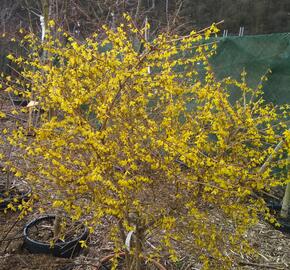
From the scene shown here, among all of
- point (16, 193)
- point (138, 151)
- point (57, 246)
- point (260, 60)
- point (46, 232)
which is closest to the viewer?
point (138, 151)

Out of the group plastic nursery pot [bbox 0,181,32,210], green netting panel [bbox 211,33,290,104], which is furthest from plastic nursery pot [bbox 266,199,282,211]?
plastic nursery pot [bbox 0,181,32,210]

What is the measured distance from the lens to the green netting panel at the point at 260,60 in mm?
4344

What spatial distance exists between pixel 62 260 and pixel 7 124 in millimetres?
4954

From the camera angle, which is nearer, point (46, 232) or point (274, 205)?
point (46, 232)

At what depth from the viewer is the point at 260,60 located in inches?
180

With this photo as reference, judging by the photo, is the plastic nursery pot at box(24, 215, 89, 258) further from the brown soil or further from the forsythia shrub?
the forsythia shrub

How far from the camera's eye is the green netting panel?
4.34m

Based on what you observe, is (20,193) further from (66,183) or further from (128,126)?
(128,126)

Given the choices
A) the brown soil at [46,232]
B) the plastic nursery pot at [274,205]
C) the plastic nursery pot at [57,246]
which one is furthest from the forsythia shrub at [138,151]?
the plastic nursery pot at [274,205]

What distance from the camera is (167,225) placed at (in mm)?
2219

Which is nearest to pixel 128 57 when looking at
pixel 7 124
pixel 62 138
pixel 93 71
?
pixel 93 71

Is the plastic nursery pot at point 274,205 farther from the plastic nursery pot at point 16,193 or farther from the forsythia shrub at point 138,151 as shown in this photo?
the plastic nursery pot at point 16,193

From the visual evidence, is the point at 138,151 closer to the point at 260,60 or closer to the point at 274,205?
the point at 274,205

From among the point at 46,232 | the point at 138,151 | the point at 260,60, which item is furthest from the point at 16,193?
the point at 260,60
